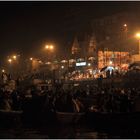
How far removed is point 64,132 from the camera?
2367 centimetres

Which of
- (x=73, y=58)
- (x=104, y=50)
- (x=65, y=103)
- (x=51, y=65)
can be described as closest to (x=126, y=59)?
(x=104, y=50)

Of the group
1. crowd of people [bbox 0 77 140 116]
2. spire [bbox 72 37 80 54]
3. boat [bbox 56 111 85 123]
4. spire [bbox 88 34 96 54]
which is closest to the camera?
crowd of people [bbox 0 77 140 116]

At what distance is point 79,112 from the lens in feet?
85.8

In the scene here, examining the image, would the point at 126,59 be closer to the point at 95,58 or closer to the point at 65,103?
the point at 95,58

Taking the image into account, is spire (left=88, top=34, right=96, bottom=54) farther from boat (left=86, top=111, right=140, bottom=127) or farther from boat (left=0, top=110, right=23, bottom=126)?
boat (left=86, top=111, right=140, bottom=127)

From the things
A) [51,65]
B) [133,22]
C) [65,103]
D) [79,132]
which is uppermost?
[133,22]

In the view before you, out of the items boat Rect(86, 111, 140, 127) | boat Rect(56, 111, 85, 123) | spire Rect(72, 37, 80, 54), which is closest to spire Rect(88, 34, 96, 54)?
spire Rect(72, 37, 80, 54)

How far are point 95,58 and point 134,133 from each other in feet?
143

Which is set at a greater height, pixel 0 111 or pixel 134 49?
pixel 134 49

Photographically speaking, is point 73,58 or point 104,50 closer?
point 104,50

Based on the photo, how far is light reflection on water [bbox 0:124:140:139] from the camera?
72.0ft

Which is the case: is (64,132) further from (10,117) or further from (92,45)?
(92,45)

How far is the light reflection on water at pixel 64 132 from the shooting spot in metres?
21.9

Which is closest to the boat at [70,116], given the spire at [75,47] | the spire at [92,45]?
the spire at [92,45]
